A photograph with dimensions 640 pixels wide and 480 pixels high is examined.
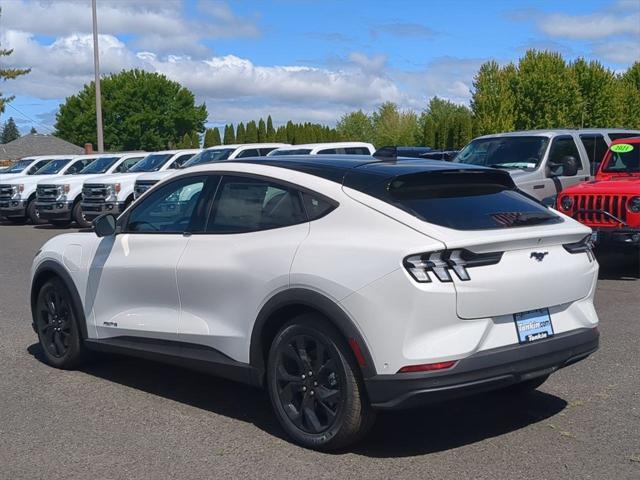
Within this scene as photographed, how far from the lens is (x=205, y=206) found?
5918mm

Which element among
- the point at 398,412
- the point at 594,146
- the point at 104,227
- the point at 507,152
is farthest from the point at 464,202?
the point at 594,146

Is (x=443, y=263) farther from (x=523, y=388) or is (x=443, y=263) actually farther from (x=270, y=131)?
(x=270, y=131)

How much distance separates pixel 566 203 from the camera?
1174 centimetres

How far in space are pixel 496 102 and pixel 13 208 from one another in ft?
117

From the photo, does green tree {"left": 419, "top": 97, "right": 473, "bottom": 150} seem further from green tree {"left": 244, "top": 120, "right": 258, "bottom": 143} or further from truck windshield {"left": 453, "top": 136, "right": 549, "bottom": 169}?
truck windshield {"left": 453, "top": 136, "right": 549, "bottom": 169}

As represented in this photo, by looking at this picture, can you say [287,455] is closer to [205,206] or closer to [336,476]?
[336,476]

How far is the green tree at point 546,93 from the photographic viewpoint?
5231 cm

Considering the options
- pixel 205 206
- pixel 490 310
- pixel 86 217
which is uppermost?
pixel 205 206

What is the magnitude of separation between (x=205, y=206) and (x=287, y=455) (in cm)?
185

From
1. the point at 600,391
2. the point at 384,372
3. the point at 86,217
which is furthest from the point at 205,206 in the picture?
the point at 86,217

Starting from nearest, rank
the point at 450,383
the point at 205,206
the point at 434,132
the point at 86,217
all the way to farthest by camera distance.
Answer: the point at 450,383 < the point at 205,206 < the point at 86,217 < the point at 434,132

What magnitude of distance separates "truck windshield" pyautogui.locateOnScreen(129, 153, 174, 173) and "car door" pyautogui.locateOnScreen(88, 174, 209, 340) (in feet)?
54.5

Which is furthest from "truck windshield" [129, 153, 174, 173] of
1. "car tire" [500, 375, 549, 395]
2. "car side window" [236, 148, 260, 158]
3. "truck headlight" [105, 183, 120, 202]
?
"car tire" [500, 375, 549, 395]

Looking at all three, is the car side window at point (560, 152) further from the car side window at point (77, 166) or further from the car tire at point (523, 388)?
the car side window at point (77, 166)
